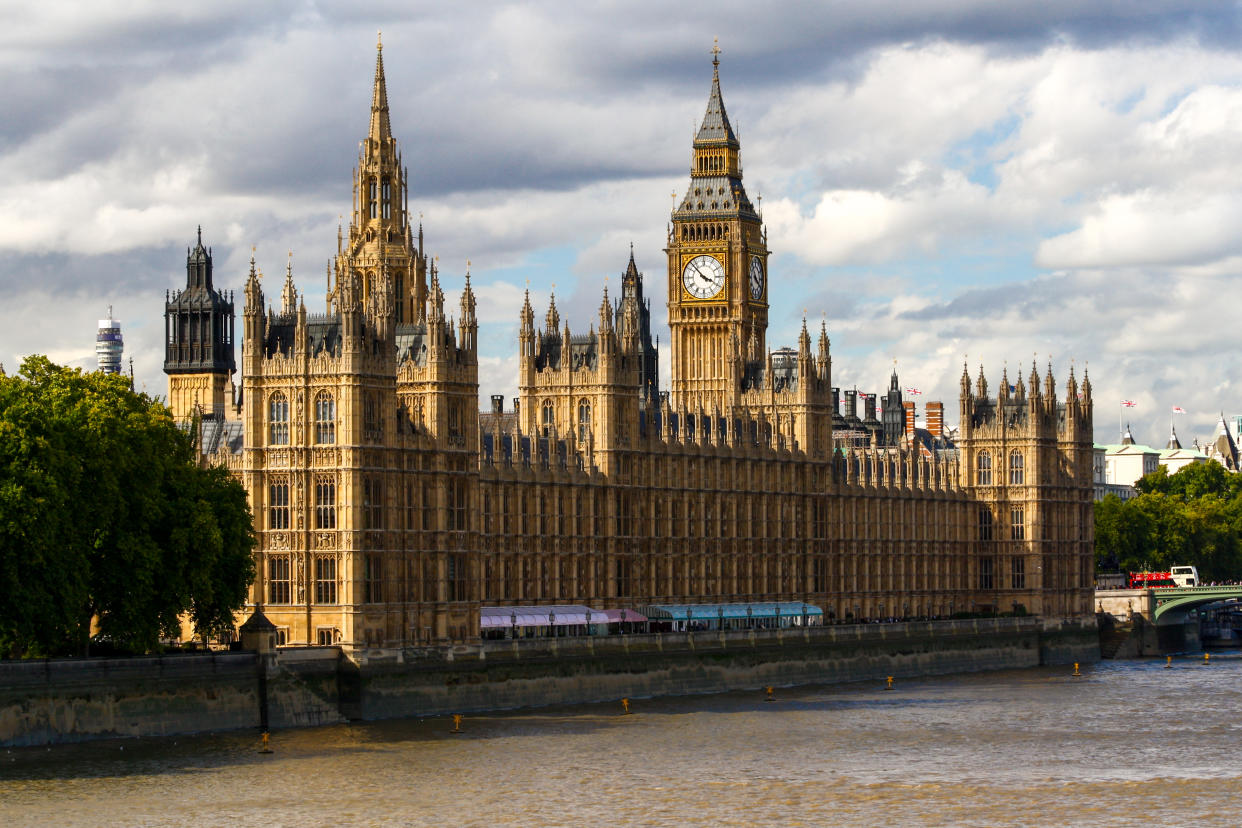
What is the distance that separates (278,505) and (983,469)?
77978 mm

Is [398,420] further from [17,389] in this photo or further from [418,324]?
[17,389]

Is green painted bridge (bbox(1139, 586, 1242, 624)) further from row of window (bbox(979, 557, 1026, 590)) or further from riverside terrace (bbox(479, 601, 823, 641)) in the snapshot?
riverside terrace (bbox(479, 601, 823, 641))

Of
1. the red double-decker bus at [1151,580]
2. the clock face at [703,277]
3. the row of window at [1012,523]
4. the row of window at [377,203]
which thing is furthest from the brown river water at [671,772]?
the red double-decker bus at [1151,580]

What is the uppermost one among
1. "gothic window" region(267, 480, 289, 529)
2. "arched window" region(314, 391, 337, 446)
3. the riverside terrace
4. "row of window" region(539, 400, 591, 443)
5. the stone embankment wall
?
"row of window" region(539, 400, 591, 443)

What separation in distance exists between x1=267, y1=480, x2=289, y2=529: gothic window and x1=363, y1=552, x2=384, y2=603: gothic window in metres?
3.52

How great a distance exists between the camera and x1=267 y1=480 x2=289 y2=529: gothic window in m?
103

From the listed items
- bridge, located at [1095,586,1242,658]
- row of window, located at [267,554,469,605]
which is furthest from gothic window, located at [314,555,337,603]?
bridge, located at [1095,586,1242,658]

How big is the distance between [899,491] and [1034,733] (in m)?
63.5

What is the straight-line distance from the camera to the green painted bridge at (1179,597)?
168125 millimetres

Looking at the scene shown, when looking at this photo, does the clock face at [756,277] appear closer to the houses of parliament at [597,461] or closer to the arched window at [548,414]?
the houses of parliament at [597,461]

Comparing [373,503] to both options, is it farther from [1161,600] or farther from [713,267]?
[1161,600]

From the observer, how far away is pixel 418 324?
11306 centimetres

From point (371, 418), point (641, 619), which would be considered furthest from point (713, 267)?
point (371, 418)

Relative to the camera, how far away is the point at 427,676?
102938 millimetres
